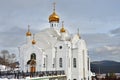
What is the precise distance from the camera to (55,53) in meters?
42.9

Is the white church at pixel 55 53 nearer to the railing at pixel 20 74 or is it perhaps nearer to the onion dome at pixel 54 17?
the onion dome at pixel 54 17

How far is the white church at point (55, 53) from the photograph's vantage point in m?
41.5

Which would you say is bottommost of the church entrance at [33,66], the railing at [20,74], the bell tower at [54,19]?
the railing at [20,74]

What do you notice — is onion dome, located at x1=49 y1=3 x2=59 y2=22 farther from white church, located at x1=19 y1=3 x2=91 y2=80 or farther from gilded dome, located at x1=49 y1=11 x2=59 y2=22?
white church, located at x1=19 y1=3 x2=91 y2=80

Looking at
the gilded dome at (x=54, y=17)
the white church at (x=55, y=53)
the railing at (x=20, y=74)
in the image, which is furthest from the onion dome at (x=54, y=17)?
the railing at (x=20, y=74)

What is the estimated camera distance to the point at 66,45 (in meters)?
42.4

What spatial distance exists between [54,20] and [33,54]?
26.9 feet

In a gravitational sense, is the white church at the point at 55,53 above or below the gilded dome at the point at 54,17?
below

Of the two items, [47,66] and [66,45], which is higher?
[66,45]

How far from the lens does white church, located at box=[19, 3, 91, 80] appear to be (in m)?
41.5

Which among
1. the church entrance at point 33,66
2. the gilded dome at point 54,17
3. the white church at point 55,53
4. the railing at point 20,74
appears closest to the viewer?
the railing at point 20,74

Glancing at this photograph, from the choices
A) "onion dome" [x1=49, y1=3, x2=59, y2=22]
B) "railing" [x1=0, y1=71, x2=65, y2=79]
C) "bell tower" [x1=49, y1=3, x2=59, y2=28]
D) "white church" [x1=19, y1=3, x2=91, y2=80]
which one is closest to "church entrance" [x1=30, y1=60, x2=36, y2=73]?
"white church" [x1=19, y1=3, x2=91, y2=80]

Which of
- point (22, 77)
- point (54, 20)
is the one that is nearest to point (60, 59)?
point (54, 20)

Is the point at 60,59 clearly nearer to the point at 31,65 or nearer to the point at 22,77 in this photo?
the point at 31,65
